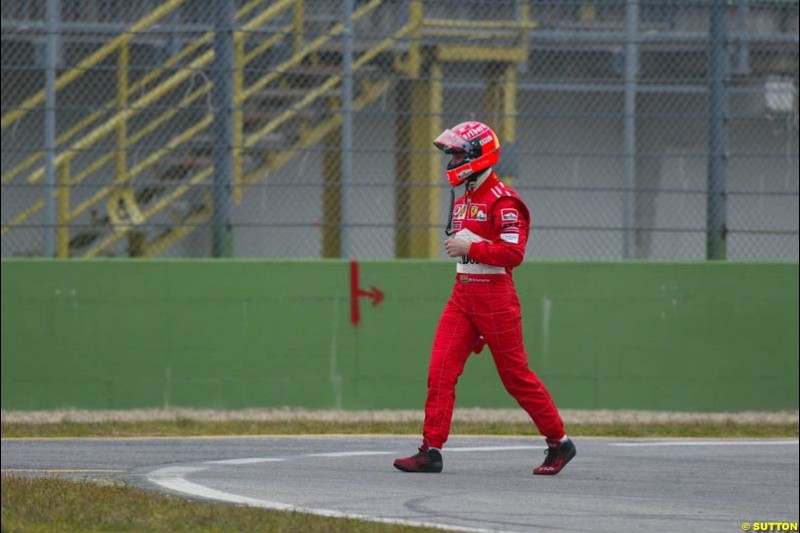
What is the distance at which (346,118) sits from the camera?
12.7 m

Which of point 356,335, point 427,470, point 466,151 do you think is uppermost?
point 466,151

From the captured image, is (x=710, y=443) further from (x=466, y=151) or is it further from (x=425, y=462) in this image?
(x=466, y=151)

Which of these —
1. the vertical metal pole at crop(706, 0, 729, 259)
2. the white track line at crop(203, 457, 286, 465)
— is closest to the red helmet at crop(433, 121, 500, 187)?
the white track line at crop(203, 457, 286, 465)

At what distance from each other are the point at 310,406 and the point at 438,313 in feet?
4.28

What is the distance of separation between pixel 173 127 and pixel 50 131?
1063 mm

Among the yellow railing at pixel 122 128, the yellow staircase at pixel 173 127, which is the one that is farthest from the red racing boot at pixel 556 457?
the yellow railing at pixel 122 128

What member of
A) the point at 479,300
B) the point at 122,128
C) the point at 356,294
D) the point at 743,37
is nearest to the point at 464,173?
the point at 479,300

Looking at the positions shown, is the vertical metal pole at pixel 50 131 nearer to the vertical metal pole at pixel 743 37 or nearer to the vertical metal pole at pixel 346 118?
the vertical metal pole at pixel 346 118

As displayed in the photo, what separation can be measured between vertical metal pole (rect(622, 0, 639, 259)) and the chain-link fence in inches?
0.8

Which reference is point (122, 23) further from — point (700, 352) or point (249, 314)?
point (700, 352)

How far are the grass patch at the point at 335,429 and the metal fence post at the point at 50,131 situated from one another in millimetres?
1857

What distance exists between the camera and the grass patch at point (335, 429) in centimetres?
1062

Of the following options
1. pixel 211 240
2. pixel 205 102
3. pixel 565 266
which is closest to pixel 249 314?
pixel 211 240

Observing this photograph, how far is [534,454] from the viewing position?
30.2 feet
